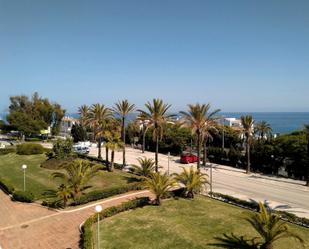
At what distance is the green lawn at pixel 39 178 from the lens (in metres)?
27.0

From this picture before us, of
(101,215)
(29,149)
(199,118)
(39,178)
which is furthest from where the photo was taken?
(29,149)

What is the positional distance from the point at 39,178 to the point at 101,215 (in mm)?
14226

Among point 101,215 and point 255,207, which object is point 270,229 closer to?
point 255,207

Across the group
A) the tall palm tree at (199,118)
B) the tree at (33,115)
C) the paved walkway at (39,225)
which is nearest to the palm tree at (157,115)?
the tall palm tree at (199,118)

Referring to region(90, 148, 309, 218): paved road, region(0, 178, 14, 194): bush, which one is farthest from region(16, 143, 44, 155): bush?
region(90, 148, 309, 218): paved road

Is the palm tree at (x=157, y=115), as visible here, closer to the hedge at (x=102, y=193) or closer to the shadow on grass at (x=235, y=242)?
the hedge at (x=102, y=193)

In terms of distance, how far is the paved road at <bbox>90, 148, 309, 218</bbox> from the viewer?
23469mm

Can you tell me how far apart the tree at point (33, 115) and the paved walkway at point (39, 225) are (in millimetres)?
47090

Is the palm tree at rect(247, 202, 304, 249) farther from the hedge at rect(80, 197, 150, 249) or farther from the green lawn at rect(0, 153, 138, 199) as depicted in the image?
the green lawn at rect(0, 153, 138, 199)

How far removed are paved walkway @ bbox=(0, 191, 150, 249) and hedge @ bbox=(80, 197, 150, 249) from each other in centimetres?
60

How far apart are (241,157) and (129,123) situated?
3231 centimetres

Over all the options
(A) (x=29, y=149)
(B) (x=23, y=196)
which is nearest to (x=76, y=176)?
(B) (x=23, y=196)

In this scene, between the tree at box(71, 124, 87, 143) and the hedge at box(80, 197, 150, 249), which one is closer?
the hedge at box(80, 197, 150, 249)

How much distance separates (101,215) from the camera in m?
18.7
